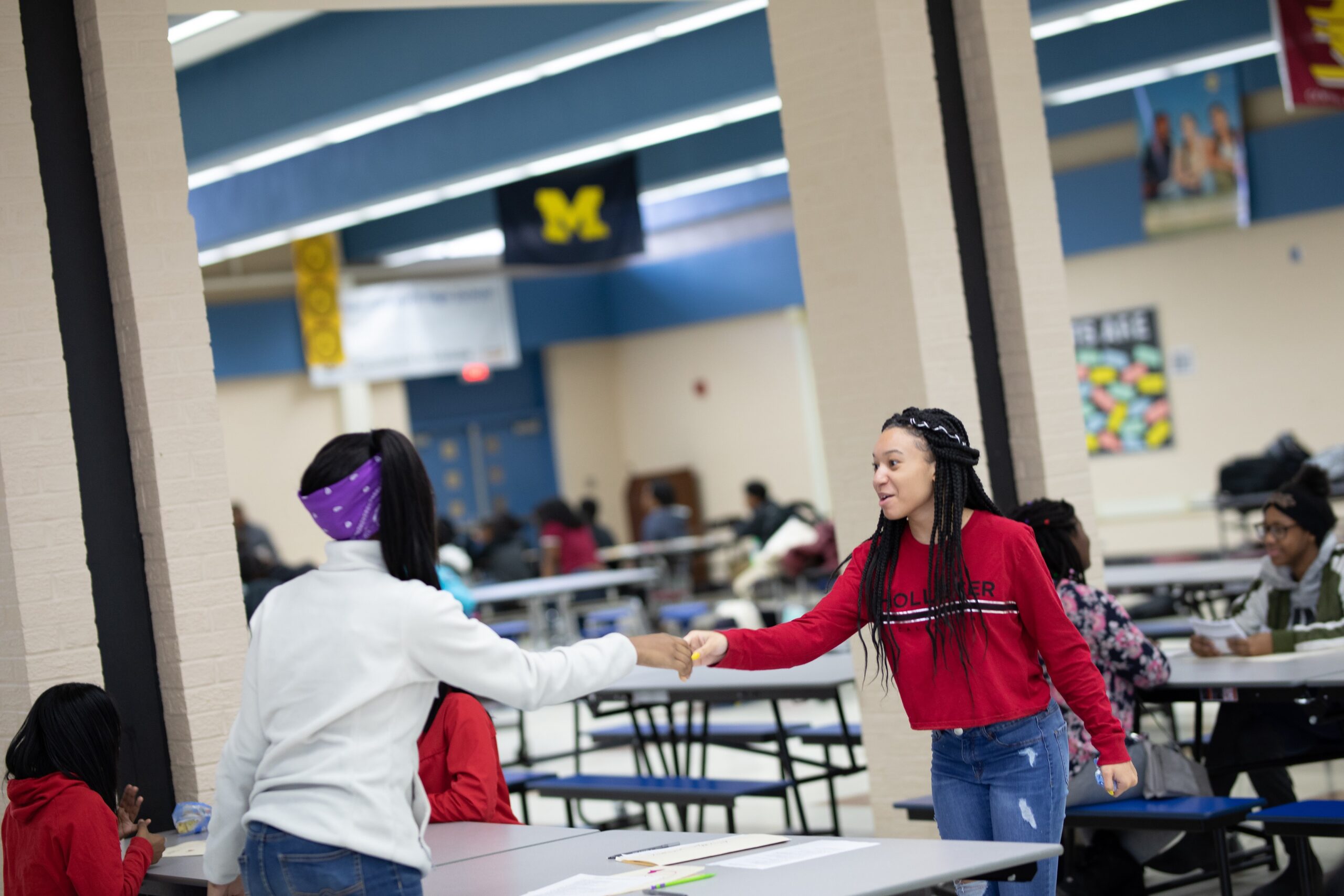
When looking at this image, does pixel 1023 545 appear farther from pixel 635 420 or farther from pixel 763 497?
pixel 635 420

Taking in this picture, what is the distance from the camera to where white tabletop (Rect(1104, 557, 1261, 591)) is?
24.1ft

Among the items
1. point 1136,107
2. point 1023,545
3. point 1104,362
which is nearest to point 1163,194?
point 1136,107

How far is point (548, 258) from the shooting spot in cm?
1093

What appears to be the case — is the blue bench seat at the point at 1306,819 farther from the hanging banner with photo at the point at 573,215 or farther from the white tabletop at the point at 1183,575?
the hanging banner with photo at the point at 573,215

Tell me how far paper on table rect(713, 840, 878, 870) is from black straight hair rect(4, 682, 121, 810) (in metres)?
1.54

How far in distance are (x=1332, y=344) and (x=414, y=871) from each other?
11510mm

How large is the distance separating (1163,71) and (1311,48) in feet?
10.4

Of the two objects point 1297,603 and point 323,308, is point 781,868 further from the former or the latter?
point 323,308

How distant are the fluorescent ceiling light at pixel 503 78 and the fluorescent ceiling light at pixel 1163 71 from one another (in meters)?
2.44

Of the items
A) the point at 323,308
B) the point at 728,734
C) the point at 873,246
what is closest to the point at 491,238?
the point at 323,308

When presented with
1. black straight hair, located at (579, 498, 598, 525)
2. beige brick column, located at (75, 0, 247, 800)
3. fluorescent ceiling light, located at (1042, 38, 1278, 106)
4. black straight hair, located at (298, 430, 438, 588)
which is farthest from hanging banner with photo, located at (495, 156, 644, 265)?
black straight hair, located at (298, 430, 438, 588)

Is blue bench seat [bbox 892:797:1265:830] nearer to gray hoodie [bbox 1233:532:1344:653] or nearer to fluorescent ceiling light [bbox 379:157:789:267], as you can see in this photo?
gray hoodie [bbox 1233:532:1344:653]

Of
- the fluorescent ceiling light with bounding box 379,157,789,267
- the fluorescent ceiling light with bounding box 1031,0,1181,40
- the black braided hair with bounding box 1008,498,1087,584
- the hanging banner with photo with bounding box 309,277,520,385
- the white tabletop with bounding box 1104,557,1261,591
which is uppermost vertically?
the fluorescent ceiling light with bounding box 379,157,789,267

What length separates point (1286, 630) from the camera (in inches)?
192
